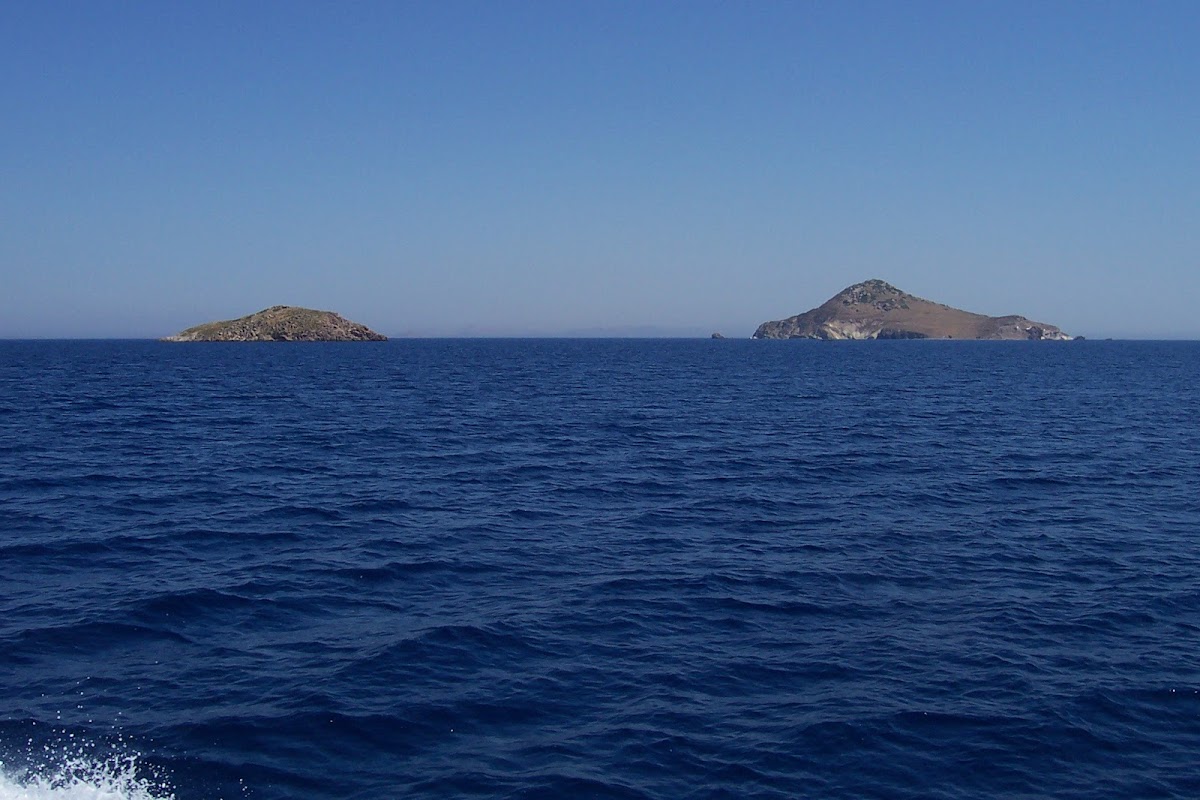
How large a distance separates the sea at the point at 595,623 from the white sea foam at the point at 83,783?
2.3 inches

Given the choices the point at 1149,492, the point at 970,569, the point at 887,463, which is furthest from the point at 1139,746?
the point at 887,463

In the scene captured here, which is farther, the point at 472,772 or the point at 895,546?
the point at 895,546

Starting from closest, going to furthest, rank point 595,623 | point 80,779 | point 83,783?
point 83,783 → point 80,779 → point 595,623

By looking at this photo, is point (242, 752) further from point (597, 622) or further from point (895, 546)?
point (895, 546)

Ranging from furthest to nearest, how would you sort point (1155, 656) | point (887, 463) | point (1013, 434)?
1. point (1013, 434)
2. point (887, 463)
3. point (1155, 656)

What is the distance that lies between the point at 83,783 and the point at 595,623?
11059mm

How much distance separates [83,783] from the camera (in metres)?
14.1

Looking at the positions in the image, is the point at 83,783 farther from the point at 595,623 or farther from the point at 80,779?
the point at 595,623

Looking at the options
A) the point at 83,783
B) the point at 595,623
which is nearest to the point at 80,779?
the point at 83,783

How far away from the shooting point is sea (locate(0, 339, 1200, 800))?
15.0 meters

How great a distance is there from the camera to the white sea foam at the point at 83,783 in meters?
13.7

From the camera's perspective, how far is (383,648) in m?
19.8

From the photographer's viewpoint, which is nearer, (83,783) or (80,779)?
(83,783)

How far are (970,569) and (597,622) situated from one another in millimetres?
12076
